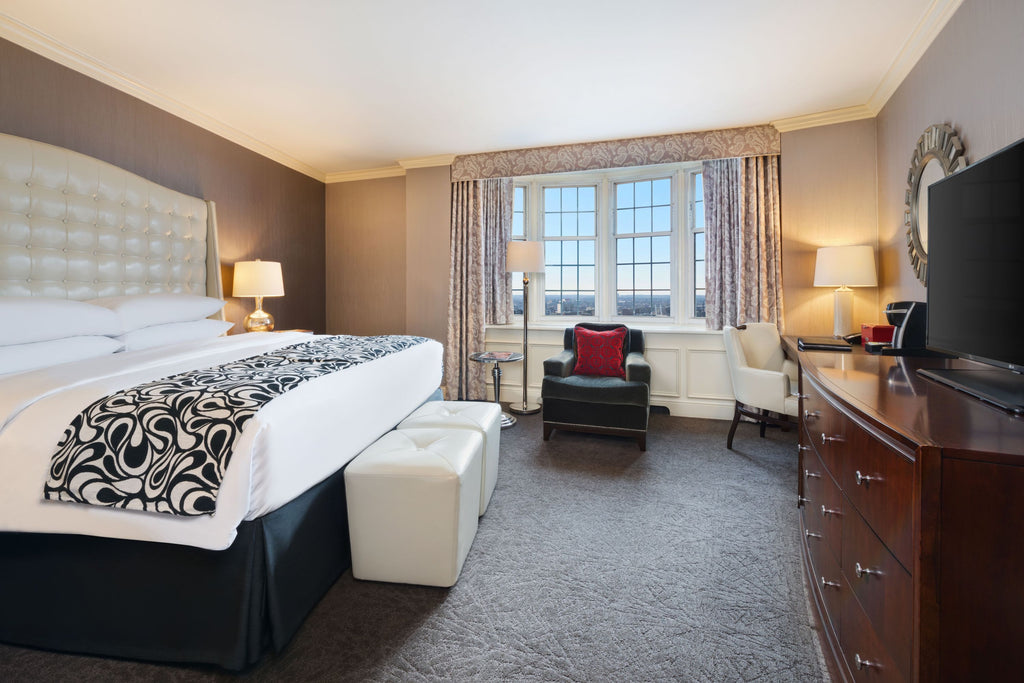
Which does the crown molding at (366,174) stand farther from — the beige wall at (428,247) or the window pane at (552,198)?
the window pane at (552,198)

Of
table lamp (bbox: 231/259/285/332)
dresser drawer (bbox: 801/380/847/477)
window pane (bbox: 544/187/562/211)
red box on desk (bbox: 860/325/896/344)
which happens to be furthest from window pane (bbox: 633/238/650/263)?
table lamp (bbox: 231/259/285/332)

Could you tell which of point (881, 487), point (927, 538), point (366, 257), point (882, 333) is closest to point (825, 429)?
point (881, 487)

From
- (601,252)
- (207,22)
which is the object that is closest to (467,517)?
(207,22)

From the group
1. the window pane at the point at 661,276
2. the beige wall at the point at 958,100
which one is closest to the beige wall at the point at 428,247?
the window pane at the point at 661,276

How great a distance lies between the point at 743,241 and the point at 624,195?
129 cm

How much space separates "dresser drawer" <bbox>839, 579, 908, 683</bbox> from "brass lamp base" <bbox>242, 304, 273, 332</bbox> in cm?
408

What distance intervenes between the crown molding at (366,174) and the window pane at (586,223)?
6.56 feet

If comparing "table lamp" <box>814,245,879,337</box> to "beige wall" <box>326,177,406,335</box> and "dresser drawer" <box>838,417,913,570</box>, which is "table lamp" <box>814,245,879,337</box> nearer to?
"dresser drawer" <box>838,417,913,570</box>

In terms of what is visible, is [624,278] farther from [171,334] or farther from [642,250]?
[171,334]

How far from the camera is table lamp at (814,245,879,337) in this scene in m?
3.22

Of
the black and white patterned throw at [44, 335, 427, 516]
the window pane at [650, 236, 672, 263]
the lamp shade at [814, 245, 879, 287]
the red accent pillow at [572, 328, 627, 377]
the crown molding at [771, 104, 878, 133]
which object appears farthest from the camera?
the window pane at [650, 236, 672, 263]

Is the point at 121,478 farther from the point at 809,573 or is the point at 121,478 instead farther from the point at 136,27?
the point at 136,27

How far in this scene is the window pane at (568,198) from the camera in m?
4.85

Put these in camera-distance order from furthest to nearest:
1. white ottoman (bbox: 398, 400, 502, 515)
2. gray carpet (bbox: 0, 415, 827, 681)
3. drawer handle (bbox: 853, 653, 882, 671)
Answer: white ottoman (bbox: 398, 400, 502, 515), gray carpet (bbox: 0, 415, 827, 681), drawer handle (bbox: 853, 653, 882, 671)
